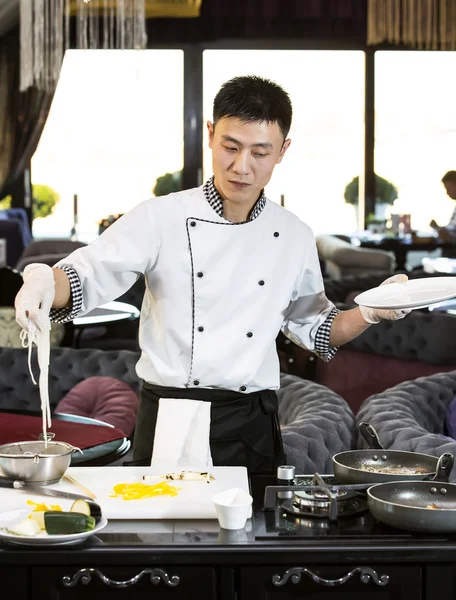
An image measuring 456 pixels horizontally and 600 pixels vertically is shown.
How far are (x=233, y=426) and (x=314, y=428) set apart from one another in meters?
0.71

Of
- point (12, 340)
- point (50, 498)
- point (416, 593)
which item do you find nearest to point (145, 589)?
point (50, 498)

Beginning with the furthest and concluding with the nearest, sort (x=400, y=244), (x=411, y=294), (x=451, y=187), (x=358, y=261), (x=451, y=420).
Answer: (x=400, y=244) → (x=451, y=187) → (x=358, y=261) → (x=451, y=420) → (x=411, y=294)

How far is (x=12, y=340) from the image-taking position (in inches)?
Result: 179

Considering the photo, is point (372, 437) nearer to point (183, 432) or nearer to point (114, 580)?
point (183, 432)

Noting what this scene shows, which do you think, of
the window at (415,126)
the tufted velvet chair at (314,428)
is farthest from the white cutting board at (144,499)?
the window at (415,126)

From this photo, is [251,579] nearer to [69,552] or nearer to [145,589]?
[145,589]

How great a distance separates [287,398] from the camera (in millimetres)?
3295

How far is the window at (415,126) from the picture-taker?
919 cm

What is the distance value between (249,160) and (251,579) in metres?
0.85

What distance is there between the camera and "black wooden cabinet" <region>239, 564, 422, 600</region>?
1.42 metres

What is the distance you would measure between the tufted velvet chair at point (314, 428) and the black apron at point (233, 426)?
44cm

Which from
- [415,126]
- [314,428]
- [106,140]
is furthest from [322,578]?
[415,126]

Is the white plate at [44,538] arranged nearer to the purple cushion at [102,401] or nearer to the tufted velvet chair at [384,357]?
the purple cushion at [102,401]

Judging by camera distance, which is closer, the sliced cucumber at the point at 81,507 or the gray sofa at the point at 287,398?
the sliced cucumber at the point at 81,507
